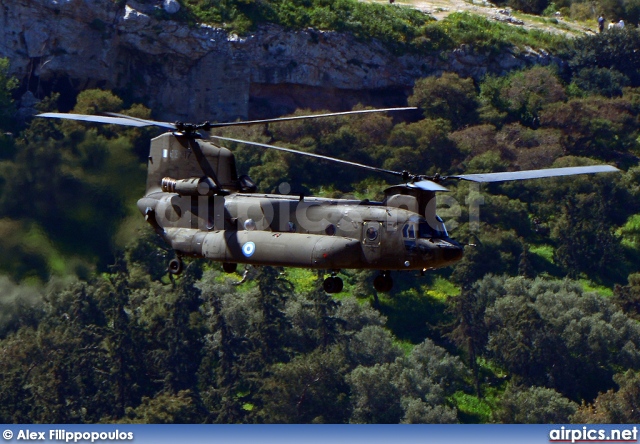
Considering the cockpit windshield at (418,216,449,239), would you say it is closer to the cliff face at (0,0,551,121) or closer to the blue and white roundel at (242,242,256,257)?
the blue and white roundel at (242,242,256,257)

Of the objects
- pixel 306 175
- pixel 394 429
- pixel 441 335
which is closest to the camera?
pixel 394 429

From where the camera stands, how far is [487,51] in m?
100

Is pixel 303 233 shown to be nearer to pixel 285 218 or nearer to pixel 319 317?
pixel 285 218

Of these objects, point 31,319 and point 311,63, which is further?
point 311,63

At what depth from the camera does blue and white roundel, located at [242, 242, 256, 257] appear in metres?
30.4

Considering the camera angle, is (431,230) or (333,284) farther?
(333,284)

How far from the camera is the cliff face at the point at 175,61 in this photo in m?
88.5

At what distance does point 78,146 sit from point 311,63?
3585 centimetres

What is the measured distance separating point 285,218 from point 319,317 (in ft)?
138

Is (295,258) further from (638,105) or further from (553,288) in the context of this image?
(638,105)

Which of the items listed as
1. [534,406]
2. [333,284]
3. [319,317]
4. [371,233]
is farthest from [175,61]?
[371,233]

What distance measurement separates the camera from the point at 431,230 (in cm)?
2930

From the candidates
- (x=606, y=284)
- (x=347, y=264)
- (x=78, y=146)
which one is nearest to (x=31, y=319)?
(x=78, y=146)

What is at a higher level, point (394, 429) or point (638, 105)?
point (638, 105)
